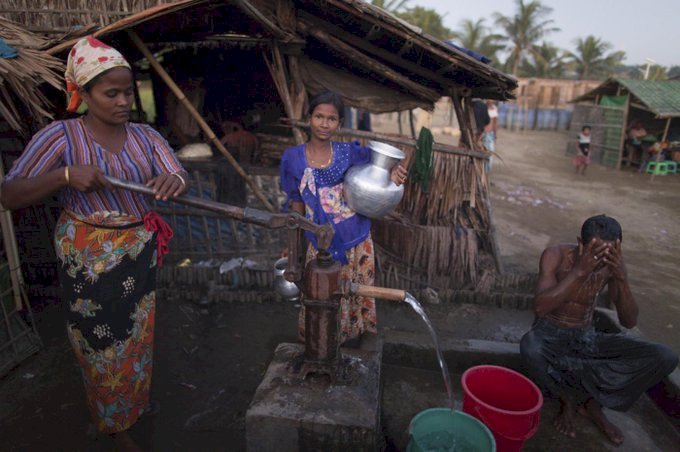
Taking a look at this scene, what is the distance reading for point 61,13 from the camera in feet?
13.2

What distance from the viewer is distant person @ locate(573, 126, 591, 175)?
12.0 meters

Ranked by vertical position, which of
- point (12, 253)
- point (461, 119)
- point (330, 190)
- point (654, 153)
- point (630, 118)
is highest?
point (630, 118)

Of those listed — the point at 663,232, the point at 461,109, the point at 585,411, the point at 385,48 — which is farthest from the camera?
the point at 663,232

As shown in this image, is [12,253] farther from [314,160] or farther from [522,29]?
[522,29]

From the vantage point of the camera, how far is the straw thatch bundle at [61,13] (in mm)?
3977

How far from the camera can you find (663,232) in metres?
7.61

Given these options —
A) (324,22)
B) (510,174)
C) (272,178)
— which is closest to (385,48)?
(324,22)

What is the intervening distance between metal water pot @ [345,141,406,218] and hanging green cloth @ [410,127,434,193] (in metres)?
2.11

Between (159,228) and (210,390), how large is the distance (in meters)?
1.52

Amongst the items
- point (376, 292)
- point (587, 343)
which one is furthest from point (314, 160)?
point (587, 343)

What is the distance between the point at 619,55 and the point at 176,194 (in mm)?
36547

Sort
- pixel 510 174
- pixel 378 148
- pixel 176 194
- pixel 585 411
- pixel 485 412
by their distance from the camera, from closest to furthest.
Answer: pixel 176 194, pixel 485 412, pixel 378 148, pixel 585 411, pixel 510 174

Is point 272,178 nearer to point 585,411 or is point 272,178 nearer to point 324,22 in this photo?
point 324,22

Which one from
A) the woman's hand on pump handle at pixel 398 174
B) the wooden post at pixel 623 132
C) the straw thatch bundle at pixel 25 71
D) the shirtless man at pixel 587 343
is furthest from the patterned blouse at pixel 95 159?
the wooden post at pixel 623 132
